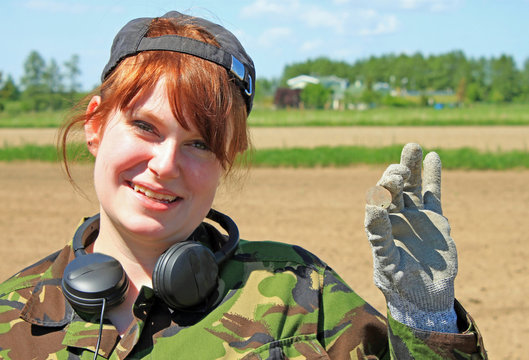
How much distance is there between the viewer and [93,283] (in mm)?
1506

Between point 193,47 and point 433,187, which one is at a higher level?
point 193,47

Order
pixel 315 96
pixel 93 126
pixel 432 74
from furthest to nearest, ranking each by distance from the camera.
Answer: pixel 432 74 < pixel 315 96 < pixel 93 126

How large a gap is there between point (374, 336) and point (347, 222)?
21.9 ft

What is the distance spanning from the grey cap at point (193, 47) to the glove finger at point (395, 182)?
460 millimetres

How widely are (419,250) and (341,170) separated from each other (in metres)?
10.8

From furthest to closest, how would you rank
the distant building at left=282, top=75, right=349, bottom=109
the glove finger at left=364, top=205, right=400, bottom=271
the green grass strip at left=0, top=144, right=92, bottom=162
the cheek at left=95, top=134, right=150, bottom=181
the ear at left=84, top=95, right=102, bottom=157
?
the distant building at left=282, top=75, right=349, bottom=109
the green grass strip at left=0, top=144, right=92, bottom=162
the ear at left=84, top=95, right=102, bottom=157
the cheek at left=95, top=134, right=150, bottom=181
the glove finger at left=364, top=205, right=400, bottom=271

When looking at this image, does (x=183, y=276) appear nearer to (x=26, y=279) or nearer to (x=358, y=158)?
(x=26, y=279)

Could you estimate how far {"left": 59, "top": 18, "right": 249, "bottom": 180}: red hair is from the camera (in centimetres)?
150

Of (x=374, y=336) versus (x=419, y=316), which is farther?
(x=374, y=336)

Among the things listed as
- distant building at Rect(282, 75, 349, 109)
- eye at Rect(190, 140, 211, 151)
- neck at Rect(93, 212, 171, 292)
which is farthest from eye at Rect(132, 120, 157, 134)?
distant building at Rect(282, 75, 349, 109)

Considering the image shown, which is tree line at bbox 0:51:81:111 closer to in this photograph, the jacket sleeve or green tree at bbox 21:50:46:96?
green tree at bbox 21:50:46:96

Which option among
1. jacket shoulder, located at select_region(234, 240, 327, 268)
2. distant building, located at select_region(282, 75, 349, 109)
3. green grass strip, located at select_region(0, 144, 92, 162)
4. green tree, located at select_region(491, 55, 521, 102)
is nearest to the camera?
jacket shoulder, located at select_region(234, 240, 327, 268)

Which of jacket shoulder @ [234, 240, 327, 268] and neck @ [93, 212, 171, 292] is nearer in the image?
neck @ [93, 212, 171, 292]

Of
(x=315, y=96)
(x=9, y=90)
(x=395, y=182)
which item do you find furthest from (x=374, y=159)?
(x=315, y=96)
